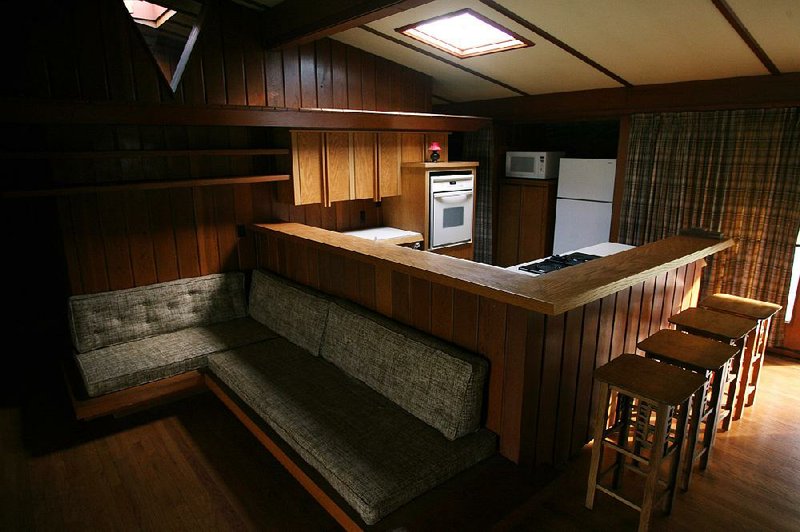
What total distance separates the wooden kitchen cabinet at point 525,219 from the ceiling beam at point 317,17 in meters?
2.83

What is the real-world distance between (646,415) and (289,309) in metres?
2.17

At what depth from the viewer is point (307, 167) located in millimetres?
3732

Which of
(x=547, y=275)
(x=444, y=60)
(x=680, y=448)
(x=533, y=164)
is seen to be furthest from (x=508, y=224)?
(x=680, y=448)

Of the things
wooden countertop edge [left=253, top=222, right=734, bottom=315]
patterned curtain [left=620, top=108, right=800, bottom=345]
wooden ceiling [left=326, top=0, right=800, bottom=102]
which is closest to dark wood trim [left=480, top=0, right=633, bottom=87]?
wooden ceiling [left=326, top=0, right=800, bottom=102]

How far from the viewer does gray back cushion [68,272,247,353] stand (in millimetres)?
3174

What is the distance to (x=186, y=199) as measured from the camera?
11.8 feet

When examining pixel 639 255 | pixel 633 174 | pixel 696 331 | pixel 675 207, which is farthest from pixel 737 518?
pixel 633 174

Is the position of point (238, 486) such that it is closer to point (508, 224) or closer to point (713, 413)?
point (713, 413)

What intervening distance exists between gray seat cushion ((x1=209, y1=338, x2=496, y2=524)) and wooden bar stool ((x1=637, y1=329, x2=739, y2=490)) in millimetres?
925

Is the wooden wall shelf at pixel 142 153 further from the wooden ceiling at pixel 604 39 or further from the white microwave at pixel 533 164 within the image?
the white microwave at pixel 533 164

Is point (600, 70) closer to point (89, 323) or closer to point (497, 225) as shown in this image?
point (497, 225)

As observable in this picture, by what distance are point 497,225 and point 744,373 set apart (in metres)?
3.02

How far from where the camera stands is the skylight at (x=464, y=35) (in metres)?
3.27

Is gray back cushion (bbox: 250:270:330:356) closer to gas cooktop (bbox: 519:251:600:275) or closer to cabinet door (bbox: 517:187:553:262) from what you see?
gas cooktop (bbox: 519:251:600:275)
